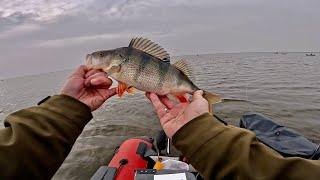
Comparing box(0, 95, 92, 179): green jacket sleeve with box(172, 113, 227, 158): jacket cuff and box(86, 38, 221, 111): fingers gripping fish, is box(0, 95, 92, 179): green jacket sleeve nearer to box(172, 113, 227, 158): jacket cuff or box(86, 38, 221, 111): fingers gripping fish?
box(172, 113, 227, 158): jacket cuff

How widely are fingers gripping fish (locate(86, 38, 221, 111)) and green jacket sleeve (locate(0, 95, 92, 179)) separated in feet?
3.24

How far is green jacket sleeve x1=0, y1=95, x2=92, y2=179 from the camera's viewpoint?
218 centimetres

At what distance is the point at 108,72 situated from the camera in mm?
3684

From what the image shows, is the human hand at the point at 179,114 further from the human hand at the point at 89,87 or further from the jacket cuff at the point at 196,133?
the human hand at the point at 89,87

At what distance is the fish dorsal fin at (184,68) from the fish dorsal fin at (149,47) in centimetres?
17

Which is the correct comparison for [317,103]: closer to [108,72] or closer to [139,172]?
[139,172]

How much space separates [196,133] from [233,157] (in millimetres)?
319

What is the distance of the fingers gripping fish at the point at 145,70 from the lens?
3.56 meters

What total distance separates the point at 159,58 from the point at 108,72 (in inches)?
24.1

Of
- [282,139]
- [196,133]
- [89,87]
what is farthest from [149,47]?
[282,139]

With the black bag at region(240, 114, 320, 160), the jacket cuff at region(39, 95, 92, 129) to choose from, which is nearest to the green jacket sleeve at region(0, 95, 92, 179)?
the jacket cuff at region(39, 95, 92, 129)

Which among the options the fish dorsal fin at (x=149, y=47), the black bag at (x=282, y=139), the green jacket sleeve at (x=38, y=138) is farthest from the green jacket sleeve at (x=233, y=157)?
the black bag at (x=282, y=139)

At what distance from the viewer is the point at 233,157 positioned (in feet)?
6.71

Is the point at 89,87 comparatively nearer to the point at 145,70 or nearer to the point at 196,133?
the point at 145,70
